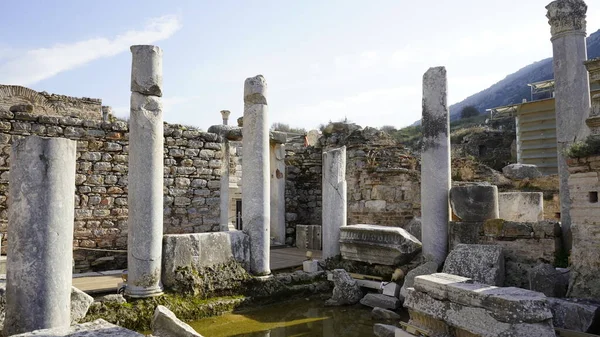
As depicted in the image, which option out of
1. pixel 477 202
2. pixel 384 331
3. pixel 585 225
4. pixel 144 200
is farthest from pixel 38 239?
pixel 585 225

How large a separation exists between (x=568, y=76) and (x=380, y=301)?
4530mm

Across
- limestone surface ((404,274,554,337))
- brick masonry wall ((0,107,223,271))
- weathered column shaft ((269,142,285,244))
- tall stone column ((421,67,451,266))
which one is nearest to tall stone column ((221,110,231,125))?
weathered column shaft ((269,142,285,244))

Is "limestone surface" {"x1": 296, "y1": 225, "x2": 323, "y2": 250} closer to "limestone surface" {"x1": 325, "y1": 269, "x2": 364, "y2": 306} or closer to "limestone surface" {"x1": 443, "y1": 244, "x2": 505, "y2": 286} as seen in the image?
"limestone surface" {"x1": 325, "y1": 269, "x2": 364, "y2": 306}

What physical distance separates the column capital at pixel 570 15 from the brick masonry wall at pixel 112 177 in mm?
7136

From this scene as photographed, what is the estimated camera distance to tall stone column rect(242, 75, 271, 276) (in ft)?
25.4

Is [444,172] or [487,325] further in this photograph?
[444,172]

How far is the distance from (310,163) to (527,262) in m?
8.18

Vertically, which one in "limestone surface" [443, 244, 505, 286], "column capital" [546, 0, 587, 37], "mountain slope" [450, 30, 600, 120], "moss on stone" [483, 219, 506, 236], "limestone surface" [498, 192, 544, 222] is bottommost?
"limestone surface" [443, 244, 505, 286]

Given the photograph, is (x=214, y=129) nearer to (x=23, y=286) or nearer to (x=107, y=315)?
(x=107, y=315)

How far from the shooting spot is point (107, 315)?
5762 millimetres

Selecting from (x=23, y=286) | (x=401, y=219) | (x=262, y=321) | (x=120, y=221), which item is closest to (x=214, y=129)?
(x=120, y=221)

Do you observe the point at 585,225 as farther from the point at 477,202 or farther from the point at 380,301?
the point at 380,301

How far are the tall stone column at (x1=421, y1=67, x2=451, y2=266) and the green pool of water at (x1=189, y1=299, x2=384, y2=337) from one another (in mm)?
1686

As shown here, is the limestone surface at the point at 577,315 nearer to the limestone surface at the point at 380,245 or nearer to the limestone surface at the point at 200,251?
the limestone surface at the point at 380,245
